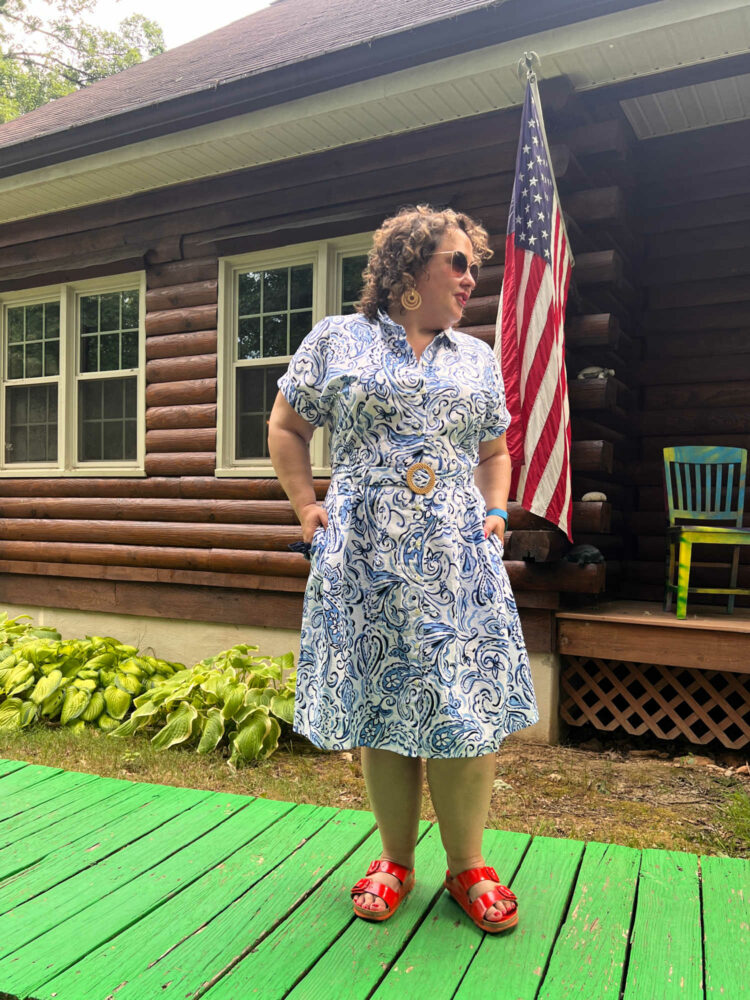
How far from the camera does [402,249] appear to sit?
81.6 inches

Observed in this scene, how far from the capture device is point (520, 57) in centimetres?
393

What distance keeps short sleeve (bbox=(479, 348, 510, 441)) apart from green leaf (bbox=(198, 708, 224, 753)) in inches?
93.3

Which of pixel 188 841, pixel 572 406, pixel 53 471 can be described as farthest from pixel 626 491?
pixel 53 471

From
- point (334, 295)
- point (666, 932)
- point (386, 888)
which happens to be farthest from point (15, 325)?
point (666, 932)

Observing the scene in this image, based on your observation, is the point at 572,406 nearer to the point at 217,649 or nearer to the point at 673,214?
the point at 673,214

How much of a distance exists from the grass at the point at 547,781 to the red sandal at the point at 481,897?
3.09 ft

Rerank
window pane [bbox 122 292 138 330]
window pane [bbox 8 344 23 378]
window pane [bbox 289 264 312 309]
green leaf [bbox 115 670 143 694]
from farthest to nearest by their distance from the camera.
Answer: window pane [bbox 8 344 23 378]
window pane [bbox 122 292 138 330]
window pane [bbox 289 264 312 309]
green leaf [bbox 115 670 143 694]

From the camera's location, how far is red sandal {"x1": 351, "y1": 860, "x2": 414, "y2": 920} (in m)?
2.06

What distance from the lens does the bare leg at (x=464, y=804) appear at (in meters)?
1.98

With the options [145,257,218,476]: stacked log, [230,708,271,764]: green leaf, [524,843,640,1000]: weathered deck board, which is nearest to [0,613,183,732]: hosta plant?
→ [230,708,271,764]: green leaf

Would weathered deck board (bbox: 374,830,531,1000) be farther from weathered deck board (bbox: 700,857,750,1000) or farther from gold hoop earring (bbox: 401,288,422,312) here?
gold hoop earring (bbox: 401,288,422,312)

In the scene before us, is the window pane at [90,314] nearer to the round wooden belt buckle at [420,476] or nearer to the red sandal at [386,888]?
the round wooden belt buckle at [420,476]

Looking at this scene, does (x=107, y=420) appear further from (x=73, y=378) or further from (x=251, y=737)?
(x=251, y=737)

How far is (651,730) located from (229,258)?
156 inches
